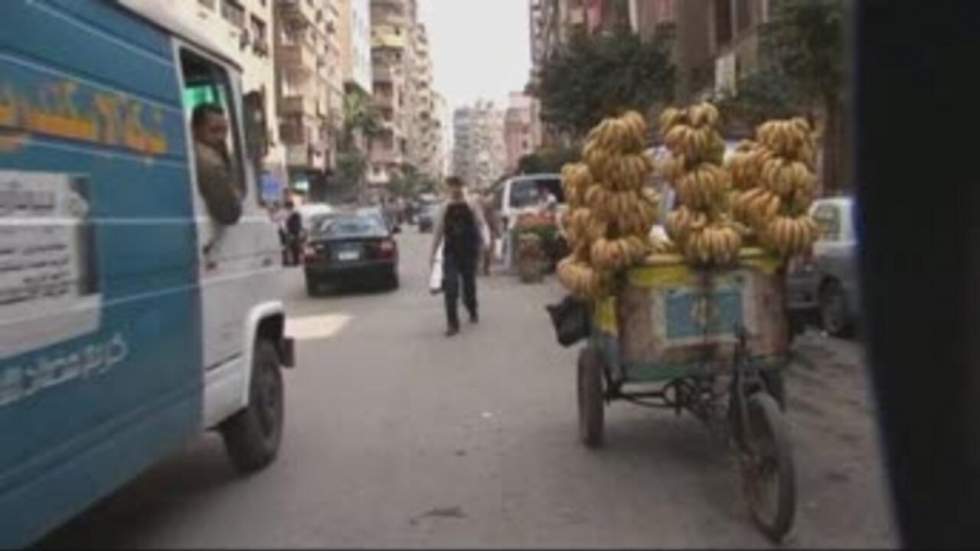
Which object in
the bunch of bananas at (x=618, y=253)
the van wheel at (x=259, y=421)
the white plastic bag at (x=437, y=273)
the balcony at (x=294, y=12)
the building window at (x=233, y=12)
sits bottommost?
the van wheel at (x=259, y=421)

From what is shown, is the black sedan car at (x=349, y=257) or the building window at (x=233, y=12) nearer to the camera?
the black sedan car at (x=349, y=257)

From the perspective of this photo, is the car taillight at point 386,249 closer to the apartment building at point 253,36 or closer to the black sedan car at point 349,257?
the black sedan car at point 349,257

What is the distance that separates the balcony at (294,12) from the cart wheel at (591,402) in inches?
2734

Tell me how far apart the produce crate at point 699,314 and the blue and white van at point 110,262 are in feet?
6.90

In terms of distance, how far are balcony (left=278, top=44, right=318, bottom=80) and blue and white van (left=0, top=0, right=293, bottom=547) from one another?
67.8m

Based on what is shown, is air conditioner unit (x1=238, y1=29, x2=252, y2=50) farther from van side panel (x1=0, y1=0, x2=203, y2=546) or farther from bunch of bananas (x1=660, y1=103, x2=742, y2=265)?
van side panel (x1=0, y1=0, x2=203, y2=546)

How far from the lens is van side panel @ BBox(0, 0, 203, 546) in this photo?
5.30 metres

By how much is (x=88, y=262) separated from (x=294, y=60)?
234 feet

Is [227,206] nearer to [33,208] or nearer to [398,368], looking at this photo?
[33,208]

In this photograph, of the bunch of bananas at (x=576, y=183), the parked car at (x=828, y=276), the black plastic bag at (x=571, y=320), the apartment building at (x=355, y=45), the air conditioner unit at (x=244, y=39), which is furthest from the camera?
the apartment building at (x=355, y=45)

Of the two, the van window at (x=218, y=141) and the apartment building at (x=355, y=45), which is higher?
the apartment building at (x=355, y=45)

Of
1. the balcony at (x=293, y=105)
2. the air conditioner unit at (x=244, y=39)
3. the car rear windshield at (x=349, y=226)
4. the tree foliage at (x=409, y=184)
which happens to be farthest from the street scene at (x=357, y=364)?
the tree foliage at (x=409, y=184)

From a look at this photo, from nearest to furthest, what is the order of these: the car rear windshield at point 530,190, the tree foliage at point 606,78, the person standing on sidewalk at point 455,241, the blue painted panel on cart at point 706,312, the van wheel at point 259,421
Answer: the blue painted panel on cart at point 706,312 < the van wheel at point 259,421 < the person standing on sidewalk at point 455,241 < the car rear windshield at point 530,190 < the tree foliage at point 606,78

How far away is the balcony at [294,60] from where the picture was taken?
247 ft
